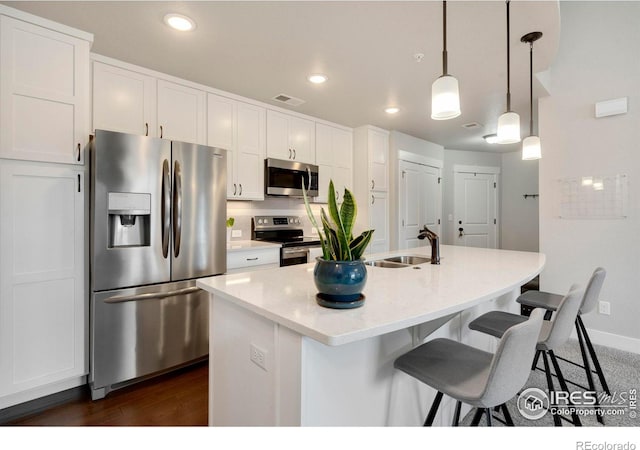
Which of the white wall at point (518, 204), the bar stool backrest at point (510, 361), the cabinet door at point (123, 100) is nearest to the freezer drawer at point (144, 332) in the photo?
the cabinet door at point (123, 100)

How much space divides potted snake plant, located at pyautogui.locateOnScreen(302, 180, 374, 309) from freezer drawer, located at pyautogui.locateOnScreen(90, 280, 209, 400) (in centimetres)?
162

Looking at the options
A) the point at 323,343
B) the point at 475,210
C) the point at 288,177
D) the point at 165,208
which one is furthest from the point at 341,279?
the point at 475,210

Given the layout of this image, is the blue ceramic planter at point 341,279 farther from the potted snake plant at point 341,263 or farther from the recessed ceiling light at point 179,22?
the recessed ceiling light at point 179,22

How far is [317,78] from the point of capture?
2729 millimetres

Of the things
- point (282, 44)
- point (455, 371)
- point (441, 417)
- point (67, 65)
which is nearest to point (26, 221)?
point (67, 65)

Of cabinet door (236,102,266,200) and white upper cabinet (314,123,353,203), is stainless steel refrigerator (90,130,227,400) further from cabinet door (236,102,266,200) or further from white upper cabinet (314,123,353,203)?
white upper cabinet (314,123,353,203)

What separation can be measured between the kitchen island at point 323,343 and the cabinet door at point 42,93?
1453mm

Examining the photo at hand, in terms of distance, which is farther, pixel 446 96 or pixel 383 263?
pixel 383 263

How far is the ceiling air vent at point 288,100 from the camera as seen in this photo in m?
3.17

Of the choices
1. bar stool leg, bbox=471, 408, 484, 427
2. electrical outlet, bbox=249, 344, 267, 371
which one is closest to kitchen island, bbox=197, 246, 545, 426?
electrical outlet, bbox=249, 344, 267, 371

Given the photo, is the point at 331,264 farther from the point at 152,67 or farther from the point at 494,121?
the point at 494,121

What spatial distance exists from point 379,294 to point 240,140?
245 centimetres

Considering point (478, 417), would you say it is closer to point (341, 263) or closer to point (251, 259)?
point (341, 263)

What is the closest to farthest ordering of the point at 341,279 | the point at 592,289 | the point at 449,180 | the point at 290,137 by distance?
1. the point at 341,279
2. the point at 592,289
3. the point at 290,137
4. the point at 449,180
